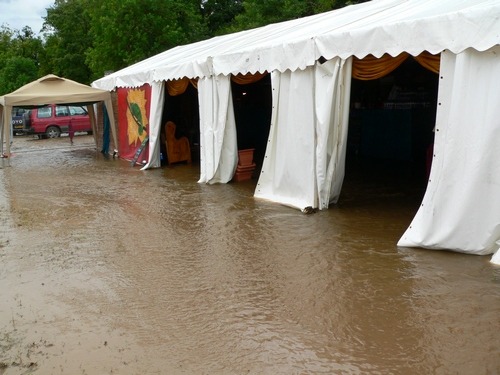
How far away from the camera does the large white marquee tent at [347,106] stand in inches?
197

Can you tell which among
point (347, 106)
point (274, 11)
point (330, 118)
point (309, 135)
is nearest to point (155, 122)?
point (309, 135)

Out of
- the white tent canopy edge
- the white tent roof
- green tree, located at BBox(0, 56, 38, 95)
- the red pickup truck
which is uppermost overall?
green tree, located at BBox(0, 56, 38, 95)

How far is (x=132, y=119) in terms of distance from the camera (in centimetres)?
1399

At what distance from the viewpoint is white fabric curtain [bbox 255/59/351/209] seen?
6.94 metres

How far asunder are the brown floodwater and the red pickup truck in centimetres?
1616

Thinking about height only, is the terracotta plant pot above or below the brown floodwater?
above

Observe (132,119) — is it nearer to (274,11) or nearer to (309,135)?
(309,135)

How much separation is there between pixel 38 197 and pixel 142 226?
3.58m

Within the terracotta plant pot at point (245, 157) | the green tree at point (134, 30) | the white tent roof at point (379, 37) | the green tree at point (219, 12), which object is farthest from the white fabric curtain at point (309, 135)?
the green tree at point (219, 12)

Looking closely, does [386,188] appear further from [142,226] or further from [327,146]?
[142,226]

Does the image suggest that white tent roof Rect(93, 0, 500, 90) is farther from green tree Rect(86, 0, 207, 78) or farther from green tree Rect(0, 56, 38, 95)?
green tree Rect(0, 56, 38, 95)

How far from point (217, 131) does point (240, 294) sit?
18.2ft

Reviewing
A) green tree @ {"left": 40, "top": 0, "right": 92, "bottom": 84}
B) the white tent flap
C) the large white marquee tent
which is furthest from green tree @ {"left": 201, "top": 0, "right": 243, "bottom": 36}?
the white tent flap

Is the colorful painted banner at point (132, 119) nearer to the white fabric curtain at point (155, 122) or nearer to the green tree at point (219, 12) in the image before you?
the white fabric curtain at point (155, 122)
